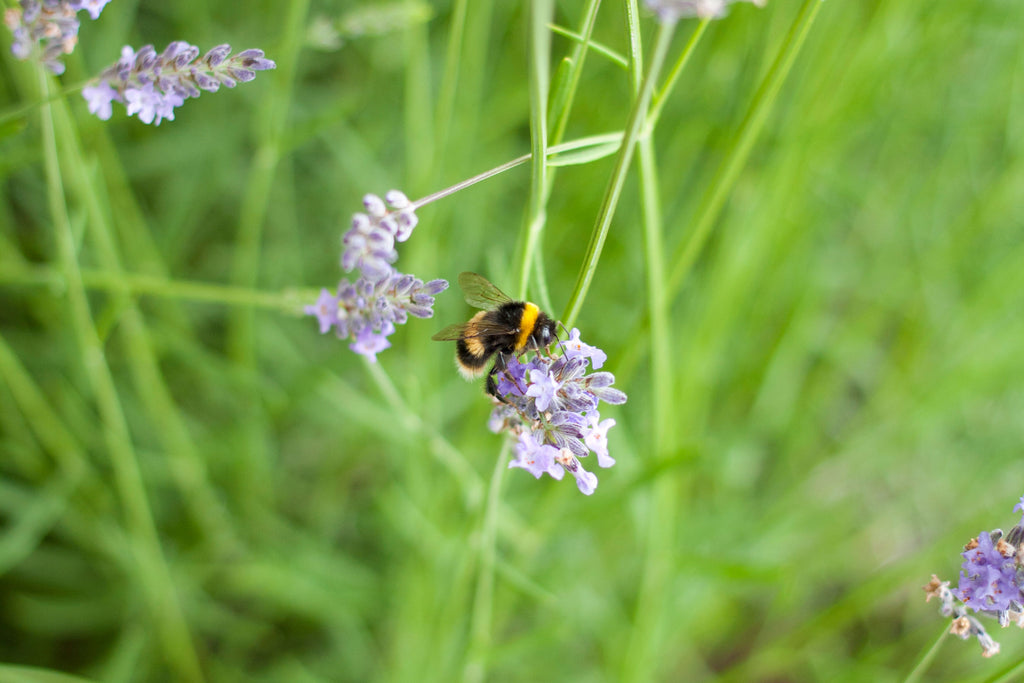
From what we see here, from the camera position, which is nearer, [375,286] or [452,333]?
[375,286]

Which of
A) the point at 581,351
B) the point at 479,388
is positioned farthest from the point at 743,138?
the point at 479,388

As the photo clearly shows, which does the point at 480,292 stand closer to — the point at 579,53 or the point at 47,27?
the point at 579,53

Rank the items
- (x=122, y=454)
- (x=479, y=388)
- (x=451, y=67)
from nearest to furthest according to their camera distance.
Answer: (x=451, y=67) → (x=122, y=454) → (x=479, y=388)

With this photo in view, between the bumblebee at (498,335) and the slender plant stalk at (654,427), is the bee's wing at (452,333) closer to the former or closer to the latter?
the bumblebee at (498,335)

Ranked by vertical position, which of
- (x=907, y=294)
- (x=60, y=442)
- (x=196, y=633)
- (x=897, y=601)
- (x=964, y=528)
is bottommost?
(x=964, y=528)

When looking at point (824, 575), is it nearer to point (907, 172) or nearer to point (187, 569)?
point (907, 172)

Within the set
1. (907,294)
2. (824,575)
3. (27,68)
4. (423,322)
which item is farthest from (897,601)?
(27,68)
